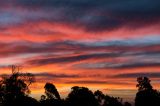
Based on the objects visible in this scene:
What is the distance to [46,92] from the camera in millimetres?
166375

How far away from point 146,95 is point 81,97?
31.1 metres

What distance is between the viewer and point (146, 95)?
15762 centimetres

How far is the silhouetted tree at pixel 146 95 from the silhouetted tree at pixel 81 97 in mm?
21592

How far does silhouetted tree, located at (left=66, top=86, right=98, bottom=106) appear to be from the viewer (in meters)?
174

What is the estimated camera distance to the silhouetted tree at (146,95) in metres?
153

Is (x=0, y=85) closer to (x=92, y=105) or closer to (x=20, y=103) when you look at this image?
(x=20, y=103)

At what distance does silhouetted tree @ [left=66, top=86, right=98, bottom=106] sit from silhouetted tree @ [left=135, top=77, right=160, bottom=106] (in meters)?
21.6

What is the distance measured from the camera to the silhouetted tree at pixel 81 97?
174 m

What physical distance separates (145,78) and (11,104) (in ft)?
190

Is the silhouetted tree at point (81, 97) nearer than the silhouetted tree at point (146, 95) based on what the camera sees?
No

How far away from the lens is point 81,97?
178 m

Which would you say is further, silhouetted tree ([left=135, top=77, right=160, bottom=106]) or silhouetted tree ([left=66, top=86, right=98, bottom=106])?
silhouetted tree ([left=66, top=86, right=98, bottom=106])

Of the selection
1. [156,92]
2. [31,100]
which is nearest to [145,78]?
[156,92]

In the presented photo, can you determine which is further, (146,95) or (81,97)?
(81,97)
